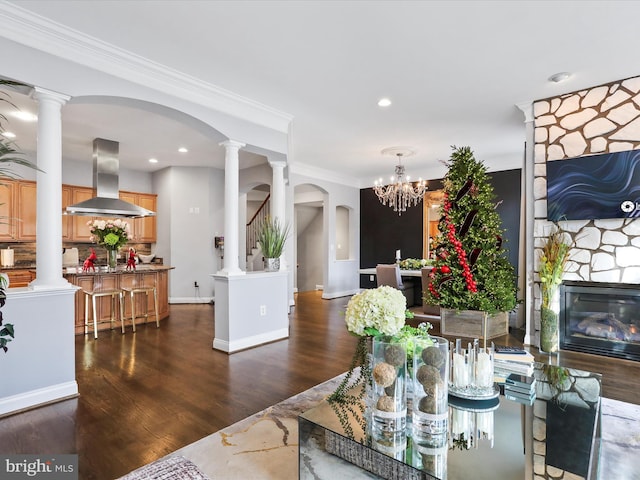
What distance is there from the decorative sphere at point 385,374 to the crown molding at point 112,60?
3.27 meters

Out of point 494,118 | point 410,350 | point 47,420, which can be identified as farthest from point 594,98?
point 47,420

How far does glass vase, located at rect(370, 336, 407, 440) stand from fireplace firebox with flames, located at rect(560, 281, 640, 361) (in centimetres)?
347

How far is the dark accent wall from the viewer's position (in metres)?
6.90

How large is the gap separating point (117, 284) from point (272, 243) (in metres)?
2.54

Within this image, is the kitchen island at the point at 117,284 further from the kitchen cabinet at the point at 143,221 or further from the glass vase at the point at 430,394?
the glass vase at the point at 430,394

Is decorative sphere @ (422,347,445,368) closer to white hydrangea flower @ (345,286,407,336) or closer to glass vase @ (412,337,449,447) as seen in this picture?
glass vase @ (412,337,449,447)

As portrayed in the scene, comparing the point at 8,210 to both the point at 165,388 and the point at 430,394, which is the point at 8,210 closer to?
the point at 165,388

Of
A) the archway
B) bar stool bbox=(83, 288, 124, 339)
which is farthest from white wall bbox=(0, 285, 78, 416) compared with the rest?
the archway

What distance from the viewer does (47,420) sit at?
248 cm

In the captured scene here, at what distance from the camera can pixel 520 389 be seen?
6.38 feet

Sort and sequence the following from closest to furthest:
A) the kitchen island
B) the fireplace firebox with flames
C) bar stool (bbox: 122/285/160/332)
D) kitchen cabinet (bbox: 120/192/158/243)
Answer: the fireplace firebox with flames → the kitchen island → bar stool (bbox: 122/285/160/332) → kitchen cabinet (bbox: 120/192/158/243)

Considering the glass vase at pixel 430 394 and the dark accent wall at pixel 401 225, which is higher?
the dark accent wall at pixel 401 225

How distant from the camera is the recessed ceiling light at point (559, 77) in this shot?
3.55m

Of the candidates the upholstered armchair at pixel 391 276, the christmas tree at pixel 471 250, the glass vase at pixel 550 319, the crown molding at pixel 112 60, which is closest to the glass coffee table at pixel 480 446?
the glass vase at pixel 550 319
